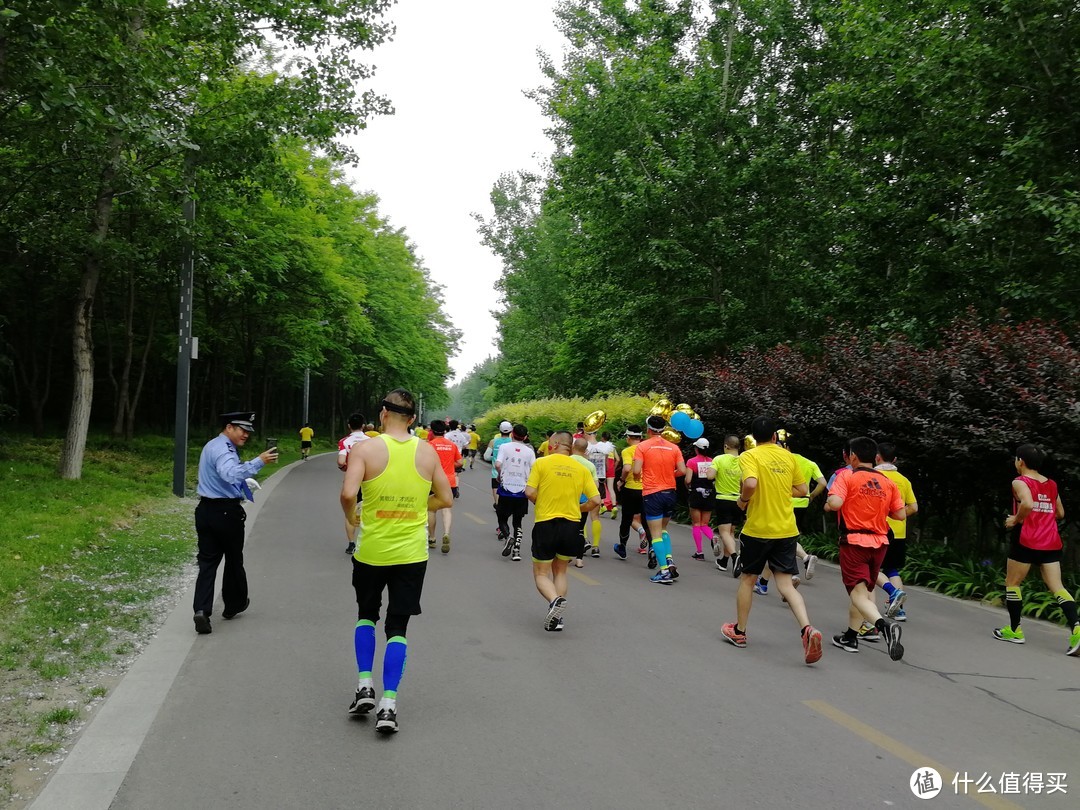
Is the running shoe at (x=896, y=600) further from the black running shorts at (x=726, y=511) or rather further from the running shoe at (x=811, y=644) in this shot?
the black running shorts at (x=726, y=511)

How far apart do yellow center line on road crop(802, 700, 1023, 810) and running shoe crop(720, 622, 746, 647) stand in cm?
136

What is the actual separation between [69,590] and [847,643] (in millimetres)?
7378

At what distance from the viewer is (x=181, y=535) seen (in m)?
12.0

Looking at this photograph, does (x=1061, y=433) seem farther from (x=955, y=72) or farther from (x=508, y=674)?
A: (x=955, y=72)

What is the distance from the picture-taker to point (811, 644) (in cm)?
614

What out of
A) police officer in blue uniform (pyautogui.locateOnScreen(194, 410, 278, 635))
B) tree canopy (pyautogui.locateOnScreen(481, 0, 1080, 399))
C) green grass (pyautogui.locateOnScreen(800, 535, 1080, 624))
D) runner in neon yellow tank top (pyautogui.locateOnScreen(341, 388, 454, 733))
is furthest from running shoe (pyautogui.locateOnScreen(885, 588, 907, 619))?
tree canopy (pyautogui.locateOnScreen(481, 0, 1080, 399))

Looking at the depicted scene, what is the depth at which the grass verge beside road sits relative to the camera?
15.4ft

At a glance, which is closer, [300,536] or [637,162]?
[300,536]

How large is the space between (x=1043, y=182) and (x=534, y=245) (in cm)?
3600

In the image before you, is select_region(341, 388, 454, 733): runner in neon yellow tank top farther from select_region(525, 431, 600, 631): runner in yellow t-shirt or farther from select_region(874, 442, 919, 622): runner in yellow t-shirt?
select_region(874, 442, 919, 622): runner in yellow t-shirt

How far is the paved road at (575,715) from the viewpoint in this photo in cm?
399

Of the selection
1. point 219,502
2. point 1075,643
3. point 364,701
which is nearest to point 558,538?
point 364,701

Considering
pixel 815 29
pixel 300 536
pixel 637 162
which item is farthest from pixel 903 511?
pixel 815 29

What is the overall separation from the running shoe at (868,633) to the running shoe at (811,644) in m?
0.82
